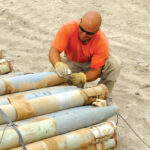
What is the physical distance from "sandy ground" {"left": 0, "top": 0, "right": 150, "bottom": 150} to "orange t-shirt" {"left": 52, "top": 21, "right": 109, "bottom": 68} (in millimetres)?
717

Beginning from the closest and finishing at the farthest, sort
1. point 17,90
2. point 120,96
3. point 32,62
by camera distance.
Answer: point 17,90, point 120,96, point 32,62

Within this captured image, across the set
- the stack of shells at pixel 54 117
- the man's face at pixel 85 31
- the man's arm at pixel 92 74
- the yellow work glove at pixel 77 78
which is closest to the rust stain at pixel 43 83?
the stack of shells at pixel 54 117

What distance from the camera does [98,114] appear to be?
2332 mm

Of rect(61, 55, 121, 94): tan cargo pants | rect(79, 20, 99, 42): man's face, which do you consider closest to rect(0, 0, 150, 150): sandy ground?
rect(61, 55, 121, 94): tan cargo pants

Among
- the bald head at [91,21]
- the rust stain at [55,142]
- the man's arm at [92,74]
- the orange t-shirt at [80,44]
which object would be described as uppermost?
the bald head at [91,21]

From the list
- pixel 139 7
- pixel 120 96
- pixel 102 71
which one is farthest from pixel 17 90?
pixel 139 7

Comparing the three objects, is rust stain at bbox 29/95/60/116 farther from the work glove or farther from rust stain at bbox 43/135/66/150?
the work glove

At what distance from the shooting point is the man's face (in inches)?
113

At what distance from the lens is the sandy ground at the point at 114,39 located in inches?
132

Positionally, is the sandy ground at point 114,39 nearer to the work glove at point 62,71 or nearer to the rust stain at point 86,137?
the rust stain at point 86,137

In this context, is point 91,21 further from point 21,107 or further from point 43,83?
point 21,107

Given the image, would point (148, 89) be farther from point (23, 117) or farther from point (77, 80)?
point (23, 117)

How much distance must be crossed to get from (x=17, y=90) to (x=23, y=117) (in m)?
0.41

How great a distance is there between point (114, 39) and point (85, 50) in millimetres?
2078
